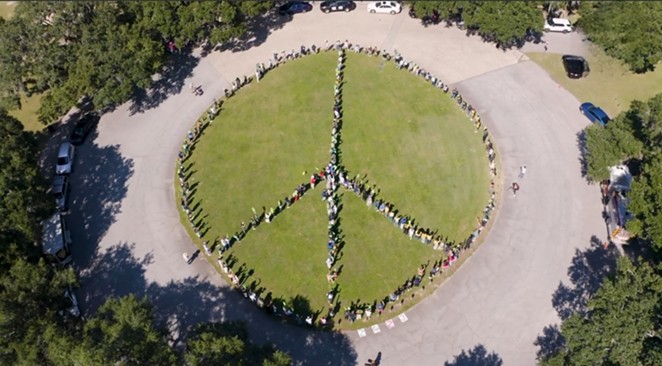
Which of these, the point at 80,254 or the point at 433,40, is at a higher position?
the point at 433,40

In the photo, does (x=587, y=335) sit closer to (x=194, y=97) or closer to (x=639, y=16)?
(x=639, y=16)

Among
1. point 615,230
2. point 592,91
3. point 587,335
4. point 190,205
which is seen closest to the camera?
point 587,335

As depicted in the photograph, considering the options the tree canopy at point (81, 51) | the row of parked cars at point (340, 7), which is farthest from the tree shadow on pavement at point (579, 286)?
the tree canopy at point (81, 51)

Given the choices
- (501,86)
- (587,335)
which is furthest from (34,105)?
(587,335)

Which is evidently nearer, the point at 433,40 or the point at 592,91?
the point at 592,91

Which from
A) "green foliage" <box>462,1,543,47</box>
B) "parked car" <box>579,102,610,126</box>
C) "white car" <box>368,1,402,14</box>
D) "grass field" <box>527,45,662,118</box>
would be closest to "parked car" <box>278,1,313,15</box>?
"white car" <box>368,1,402,14</box>

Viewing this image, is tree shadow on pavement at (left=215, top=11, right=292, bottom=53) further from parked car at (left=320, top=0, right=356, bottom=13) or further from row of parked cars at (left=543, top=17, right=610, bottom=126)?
row of parked cars at (left=543, top=17, right=610, bottom=126)
